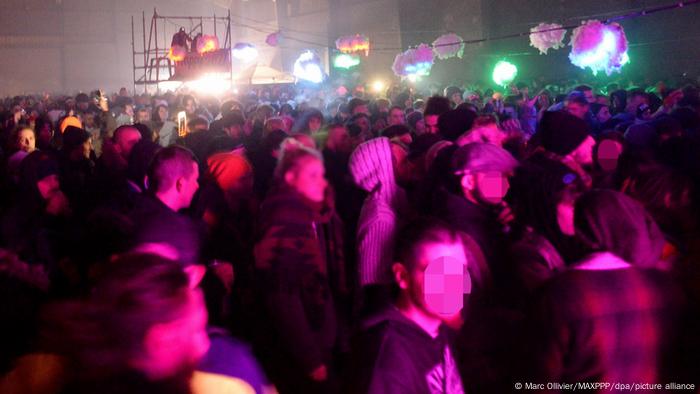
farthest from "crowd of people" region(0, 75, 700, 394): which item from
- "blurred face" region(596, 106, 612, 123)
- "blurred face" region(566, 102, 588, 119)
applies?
"blurred face" region(596, 106, 612, 123)

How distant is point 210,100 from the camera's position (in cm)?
1920

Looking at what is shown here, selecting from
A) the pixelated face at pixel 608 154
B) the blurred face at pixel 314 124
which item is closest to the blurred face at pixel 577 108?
the pixelated face at pixel 608 154

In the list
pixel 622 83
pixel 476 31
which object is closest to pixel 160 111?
pixel 622 83

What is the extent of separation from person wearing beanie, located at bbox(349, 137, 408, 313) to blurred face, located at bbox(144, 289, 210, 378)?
1.68 m

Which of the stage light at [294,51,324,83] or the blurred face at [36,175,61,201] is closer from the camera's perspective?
the blurred face at [36,175,61,201]

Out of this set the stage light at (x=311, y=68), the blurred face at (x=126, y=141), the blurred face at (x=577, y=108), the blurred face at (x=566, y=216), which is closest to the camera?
the blurred face at (x=566, y=216)

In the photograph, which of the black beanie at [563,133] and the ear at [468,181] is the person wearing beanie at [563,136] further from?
the ear at [468,181]

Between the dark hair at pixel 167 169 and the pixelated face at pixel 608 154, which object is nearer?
the dark hair at pixel 167 169

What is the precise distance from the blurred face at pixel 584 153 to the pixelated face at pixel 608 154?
0.43ft

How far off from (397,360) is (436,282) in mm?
334

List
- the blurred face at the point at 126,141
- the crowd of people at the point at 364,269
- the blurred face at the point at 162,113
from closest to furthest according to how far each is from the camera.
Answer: the crowd of people at the point at 364,269
the blurred face at the point at 126,141
the blurred face at the point at 162,113

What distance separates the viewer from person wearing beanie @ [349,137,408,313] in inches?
145

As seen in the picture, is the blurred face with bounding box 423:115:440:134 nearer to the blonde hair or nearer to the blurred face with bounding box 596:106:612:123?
the blurred face with bounding box 596:106:612:123

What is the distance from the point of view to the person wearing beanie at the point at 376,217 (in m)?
3.68
